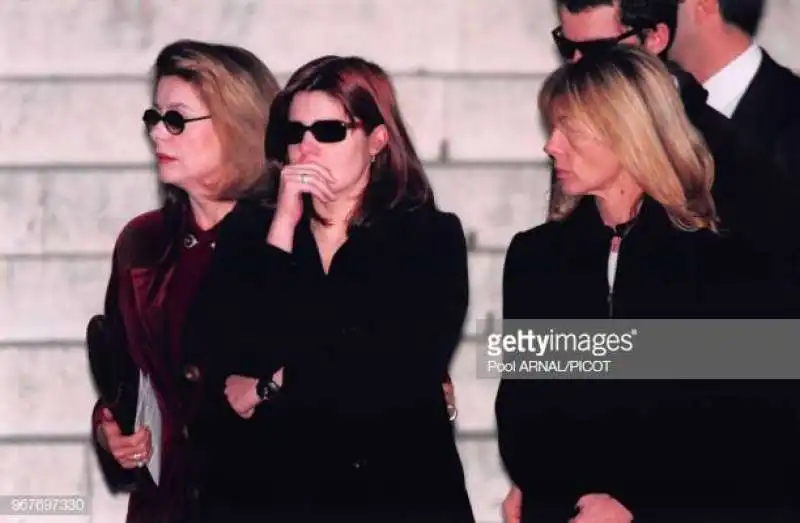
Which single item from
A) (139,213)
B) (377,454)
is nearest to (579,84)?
(377,454)

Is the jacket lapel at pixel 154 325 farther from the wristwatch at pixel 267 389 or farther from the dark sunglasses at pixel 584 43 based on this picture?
the dark sunglasses at pixel 584 43

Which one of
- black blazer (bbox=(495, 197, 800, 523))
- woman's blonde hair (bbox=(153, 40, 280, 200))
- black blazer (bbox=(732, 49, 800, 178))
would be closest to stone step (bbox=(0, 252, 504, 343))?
woman's blonde hair (bbox=(153, 40, 280, 200))

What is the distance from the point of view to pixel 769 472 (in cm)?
452

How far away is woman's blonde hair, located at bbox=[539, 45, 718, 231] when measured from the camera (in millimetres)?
4258

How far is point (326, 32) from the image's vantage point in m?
5.23

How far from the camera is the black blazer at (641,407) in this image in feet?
14.1

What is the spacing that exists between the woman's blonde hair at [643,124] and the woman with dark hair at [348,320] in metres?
0.52

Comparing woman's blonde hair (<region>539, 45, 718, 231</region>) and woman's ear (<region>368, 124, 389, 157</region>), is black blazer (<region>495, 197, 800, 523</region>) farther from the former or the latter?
woman's ear (<region>368, 124, 389, 157</region>)

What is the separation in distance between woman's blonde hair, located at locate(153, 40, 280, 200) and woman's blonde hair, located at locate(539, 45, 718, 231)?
984 millimetres

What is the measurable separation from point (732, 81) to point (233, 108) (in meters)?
1.60

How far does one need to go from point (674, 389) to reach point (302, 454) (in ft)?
3.63

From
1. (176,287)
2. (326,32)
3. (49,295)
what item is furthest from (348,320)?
(49,295)

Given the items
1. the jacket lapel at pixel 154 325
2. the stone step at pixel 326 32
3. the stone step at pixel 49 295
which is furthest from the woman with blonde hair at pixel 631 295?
the stone step at pixel 49 295

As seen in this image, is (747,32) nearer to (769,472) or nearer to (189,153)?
(769,472)
